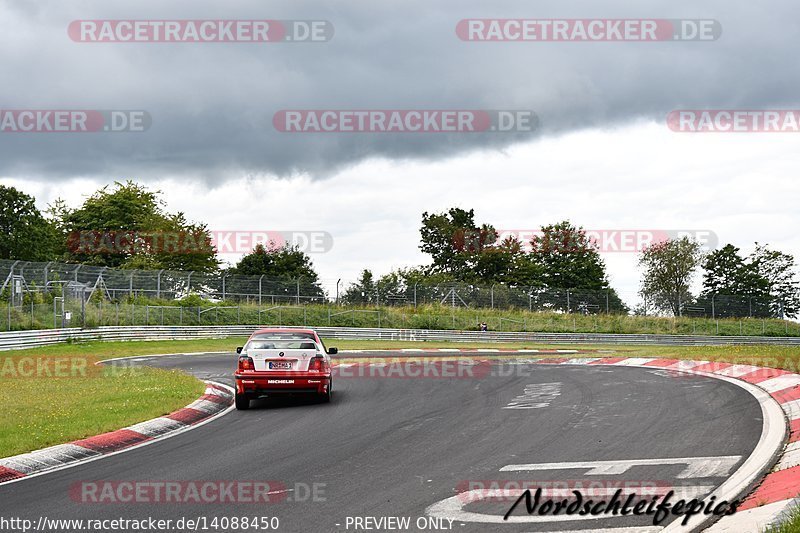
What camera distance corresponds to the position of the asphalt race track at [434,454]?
6.68 metres

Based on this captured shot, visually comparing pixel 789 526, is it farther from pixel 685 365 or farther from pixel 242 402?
pixel 685 365

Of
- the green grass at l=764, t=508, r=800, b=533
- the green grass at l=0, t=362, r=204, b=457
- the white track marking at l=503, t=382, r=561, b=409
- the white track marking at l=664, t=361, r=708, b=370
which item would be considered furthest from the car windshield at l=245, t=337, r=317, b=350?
the green grass at l=764, t=508, r=800, b=533

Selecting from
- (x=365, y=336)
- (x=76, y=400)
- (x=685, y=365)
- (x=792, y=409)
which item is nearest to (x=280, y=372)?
(x=76, y=400)

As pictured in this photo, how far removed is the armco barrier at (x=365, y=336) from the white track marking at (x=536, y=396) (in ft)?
72.1

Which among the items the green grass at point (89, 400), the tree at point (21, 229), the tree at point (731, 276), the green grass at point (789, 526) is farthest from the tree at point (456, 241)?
the green grass at point (789, 526)

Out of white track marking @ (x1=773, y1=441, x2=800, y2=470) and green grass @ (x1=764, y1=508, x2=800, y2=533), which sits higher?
green grass @ (x1=764, y1=508, x2=800, y2=533)

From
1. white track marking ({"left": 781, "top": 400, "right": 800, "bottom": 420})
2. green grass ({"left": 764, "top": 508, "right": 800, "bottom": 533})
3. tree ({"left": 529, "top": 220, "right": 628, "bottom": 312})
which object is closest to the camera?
green grass ({"left": 764, "top": 508, "right": 800, "bottom": 533})

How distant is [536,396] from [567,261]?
77286mm

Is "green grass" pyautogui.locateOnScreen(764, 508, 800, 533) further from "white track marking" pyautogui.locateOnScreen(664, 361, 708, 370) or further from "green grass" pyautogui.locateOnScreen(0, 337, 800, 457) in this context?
"white track marking" pyautogui.locateOnScreen(664, 361, 708, 370)

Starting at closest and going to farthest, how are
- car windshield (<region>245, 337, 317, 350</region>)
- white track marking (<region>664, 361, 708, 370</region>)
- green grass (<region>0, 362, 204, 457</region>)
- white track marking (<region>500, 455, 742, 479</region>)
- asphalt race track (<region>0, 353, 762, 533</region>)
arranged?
asphalt race track (<region>0, 353, 762, 533</region>)
white track marking (<region>500, 455, 742, 479</region>)
green grass (<region>0, 362, 204, 457</region>)
car windshield (<region>245, 337, 317, 350</region>)
white track marking (<region>664, 361, 708, 370</region>)

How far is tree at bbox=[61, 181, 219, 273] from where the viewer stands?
8006 cm

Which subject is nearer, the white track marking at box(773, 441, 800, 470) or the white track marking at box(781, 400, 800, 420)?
the white track marking at box(773, 441, 800, 470)

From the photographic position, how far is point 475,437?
32.7 ft

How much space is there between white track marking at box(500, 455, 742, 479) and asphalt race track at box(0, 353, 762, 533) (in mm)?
19
